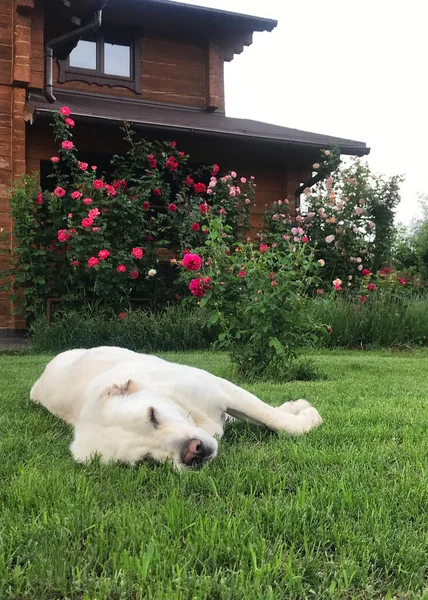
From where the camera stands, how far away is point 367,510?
145 centimetres

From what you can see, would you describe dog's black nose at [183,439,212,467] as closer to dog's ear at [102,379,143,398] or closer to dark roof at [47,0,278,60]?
dog's ear at [102,379,143,398]

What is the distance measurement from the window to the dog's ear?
9618 millimetres

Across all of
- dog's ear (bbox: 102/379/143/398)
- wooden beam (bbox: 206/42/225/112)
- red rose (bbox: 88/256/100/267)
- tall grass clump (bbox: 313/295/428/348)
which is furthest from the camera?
wooden beam (bbox: 206/42/225/112)

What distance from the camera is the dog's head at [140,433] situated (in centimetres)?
188

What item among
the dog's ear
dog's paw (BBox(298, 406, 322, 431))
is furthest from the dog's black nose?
dog's paw (BBox(298, 406, 322, 431))

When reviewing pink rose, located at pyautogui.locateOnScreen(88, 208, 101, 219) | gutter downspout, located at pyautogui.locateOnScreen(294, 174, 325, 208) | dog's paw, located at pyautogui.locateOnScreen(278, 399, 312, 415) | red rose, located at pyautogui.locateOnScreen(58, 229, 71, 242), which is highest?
gutter downspout, located at pyautogui.locateOnScreen(294, 174, 325, 208)

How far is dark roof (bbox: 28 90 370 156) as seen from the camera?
28.8ft

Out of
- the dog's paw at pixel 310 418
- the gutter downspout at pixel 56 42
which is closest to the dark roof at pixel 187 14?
the gutter downspout at pixel 56 42

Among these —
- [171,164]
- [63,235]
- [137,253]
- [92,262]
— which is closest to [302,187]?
[171,164]

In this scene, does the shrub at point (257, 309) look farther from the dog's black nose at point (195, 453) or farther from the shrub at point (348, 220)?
the shrub at point (348, 220)

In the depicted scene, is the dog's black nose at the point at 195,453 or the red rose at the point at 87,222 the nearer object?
the dog's black nose at the point at 195,453

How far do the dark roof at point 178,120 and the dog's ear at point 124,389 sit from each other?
7.01 metres

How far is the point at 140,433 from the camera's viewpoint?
193 centimetres

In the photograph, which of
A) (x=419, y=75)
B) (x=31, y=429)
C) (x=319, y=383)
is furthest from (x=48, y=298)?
(x=419, y=75)
